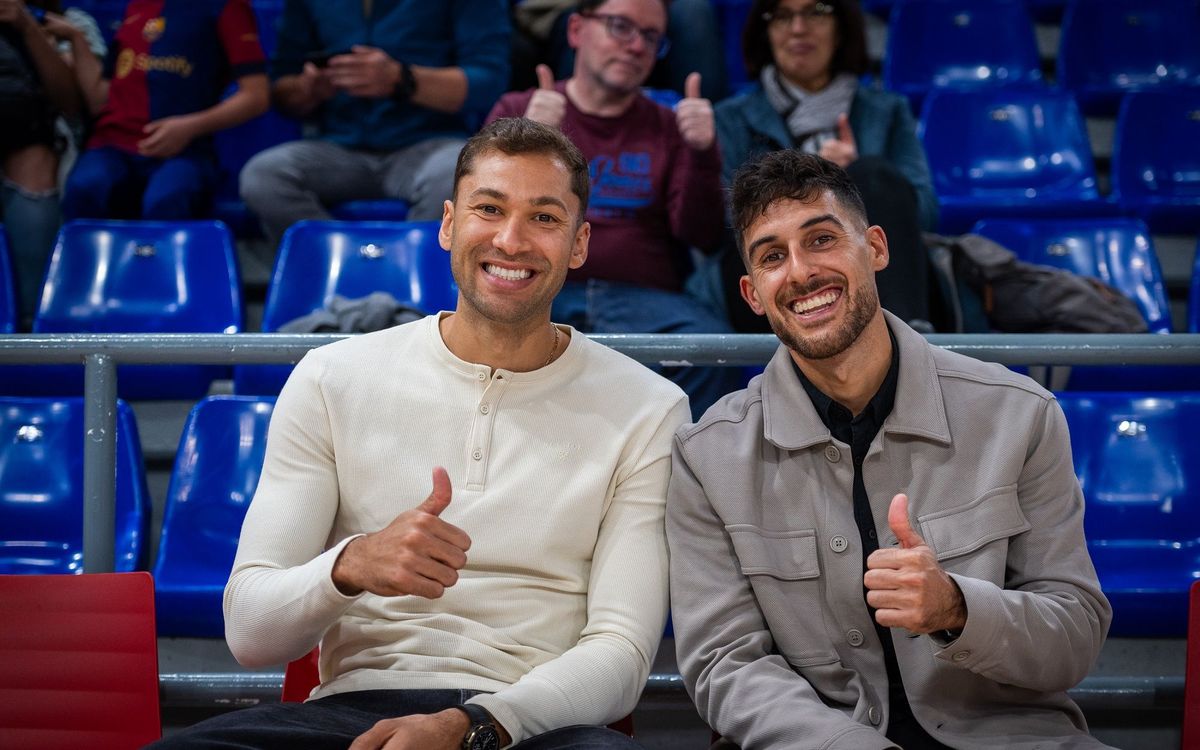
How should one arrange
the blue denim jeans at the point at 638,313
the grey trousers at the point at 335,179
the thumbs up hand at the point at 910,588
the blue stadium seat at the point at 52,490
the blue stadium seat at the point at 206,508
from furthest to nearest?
the grey trousers at the point at 335,179 < the blue denim jeans at the point at 638,313 < the blue stadium seat at the point at 52,490 < the blue stadium seat at the point at 206,508 < the thumbs up hand at the point at 910,588

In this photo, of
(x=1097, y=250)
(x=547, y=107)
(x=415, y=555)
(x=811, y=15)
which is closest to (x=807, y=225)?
(x=415, y=555)

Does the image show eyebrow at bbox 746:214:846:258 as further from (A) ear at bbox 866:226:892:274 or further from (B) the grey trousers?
(B) the grey trousers

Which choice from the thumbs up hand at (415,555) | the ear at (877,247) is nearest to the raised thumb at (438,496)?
the thumbs up hand at (415,555)

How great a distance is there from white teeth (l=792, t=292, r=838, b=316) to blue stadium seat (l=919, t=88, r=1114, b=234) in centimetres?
235

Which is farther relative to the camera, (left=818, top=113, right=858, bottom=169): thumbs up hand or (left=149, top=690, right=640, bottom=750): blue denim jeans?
(left=818, top=113, right=858, bottom=169): thumbs up hand

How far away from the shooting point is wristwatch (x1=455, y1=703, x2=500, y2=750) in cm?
159

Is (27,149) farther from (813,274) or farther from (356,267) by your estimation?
(813,274)

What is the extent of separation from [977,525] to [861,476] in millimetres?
171

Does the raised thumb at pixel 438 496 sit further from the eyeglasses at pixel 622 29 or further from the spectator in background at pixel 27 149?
the spectator in background at pixel 27 149

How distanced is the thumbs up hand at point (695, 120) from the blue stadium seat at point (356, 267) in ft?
2.17

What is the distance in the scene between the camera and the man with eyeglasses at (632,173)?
3.03 meters

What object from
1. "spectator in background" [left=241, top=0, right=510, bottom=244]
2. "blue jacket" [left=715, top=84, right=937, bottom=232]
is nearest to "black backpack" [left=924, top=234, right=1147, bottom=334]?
"blue jacket" [left=715, top=84, right=937, bottom=232]

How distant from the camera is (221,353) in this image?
2.07 m

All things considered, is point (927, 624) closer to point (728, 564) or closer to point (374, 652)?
point (728, 564)
